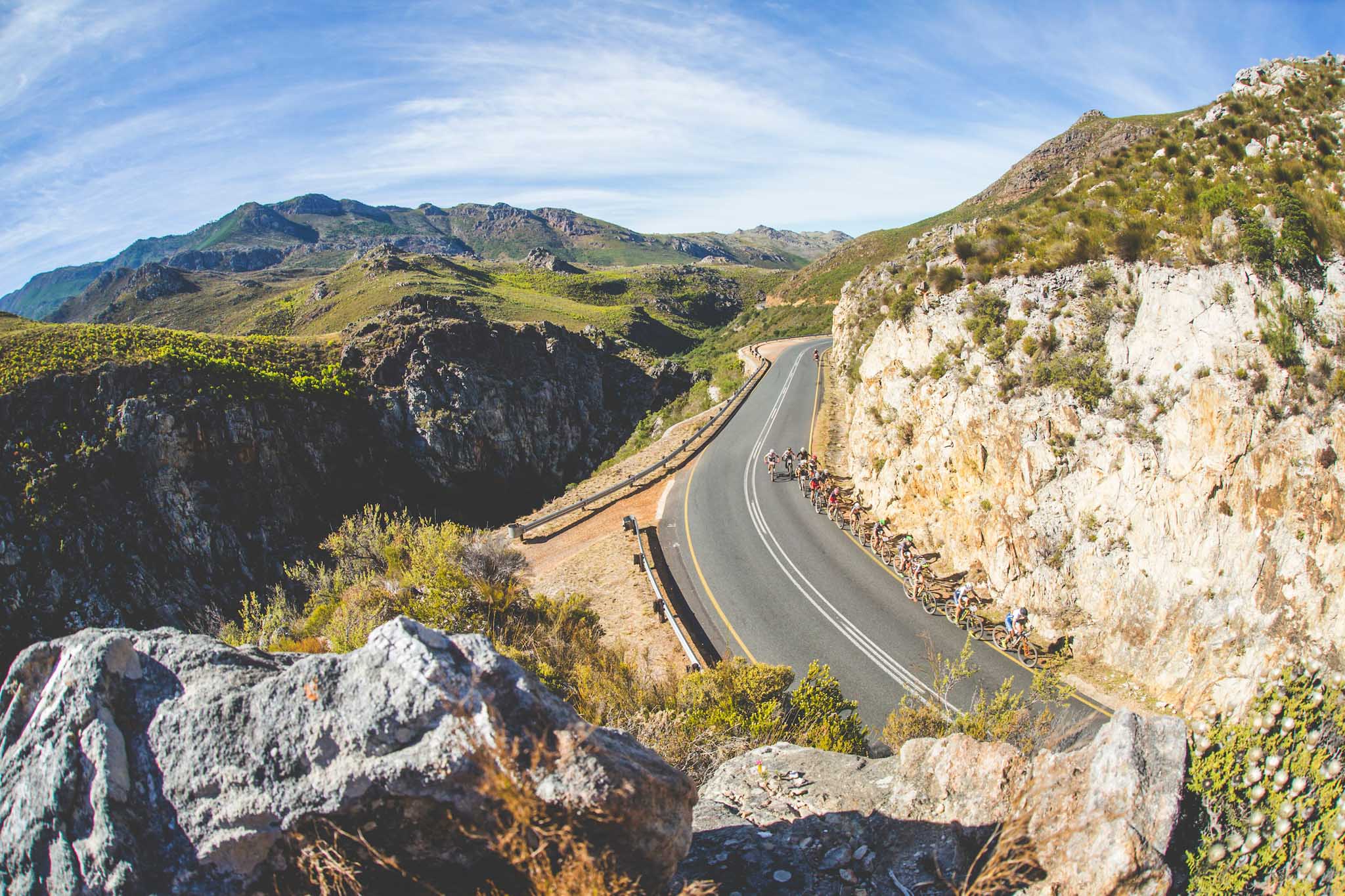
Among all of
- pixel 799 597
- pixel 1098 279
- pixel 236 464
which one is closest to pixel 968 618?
pixel 799 597

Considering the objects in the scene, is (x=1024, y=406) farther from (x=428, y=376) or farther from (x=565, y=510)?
(x=428, y=376)

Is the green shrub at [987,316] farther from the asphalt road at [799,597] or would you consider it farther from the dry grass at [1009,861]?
the dry grass at [1009,861]

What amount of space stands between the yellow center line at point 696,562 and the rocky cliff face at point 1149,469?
255 inches

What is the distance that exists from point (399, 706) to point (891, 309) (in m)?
20.3

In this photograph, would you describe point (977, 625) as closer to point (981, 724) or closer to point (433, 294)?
point (981, 724)

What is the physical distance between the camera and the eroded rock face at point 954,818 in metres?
4.32

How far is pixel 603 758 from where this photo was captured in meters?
3.75

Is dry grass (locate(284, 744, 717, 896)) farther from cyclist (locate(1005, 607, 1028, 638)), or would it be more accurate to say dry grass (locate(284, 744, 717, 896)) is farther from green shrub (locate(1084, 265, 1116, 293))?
green shrub (locate(1084, 265, 1116, 293))

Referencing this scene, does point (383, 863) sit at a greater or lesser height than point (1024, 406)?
lesser

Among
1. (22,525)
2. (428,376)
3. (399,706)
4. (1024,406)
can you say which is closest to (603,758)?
(399,706)

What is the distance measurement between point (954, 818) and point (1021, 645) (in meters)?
10.3

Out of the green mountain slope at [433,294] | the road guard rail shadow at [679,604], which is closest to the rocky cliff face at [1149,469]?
the road guard rail shadow at [679,604]

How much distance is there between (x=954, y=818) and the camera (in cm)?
532

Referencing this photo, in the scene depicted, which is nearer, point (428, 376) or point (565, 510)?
point (565, 510)
